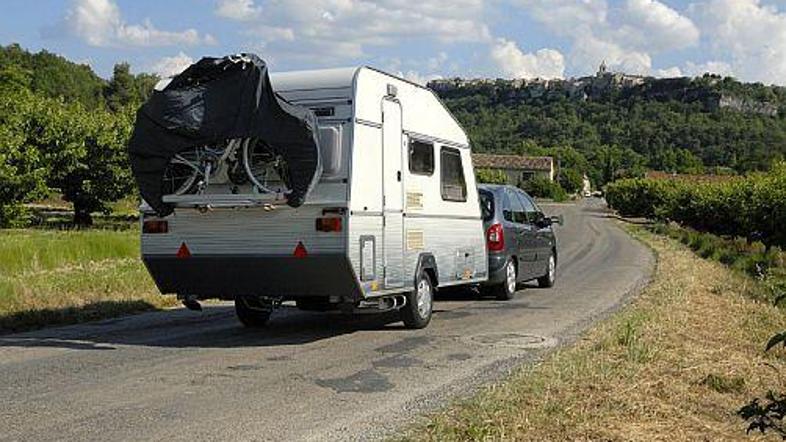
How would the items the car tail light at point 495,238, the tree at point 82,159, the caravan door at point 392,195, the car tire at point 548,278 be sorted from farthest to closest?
the tree at point 82,159, the car tire at point 548,278, the car tail light at point 495,238, the caravan door at point 392,195

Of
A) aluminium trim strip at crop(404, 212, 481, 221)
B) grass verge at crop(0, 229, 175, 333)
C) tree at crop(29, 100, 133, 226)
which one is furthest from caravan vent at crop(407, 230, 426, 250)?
tree at crop(29, 100, 133, 226)

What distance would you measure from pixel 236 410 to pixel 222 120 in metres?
3.75

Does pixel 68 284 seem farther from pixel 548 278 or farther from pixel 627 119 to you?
pixel 627 119

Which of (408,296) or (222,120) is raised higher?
(222,120)

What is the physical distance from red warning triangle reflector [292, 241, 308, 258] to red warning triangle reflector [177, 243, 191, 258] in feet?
4.09

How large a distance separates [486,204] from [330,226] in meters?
6.05

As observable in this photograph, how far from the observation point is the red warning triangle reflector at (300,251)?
32.1ft

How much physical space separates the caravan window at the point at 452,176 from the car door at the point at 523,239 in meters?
2.99

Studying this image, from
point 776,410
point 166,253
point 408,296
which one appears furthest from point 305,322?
point 776,410

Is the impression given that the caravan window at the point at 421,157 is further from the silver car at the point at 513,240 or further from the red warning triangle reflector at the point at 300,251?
the silver car at the point at 513,240

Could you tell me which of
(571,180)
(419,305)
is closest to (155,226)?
(419,305)

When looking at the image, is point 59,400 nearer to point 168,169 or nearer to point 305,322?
point 168,169

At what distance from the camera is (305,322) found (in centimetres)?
1245

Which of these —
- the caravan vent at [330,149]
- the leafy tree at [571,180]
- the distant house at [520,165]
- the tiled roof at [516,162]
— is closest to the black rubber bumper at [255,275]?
the caravan vent at [330,149]
